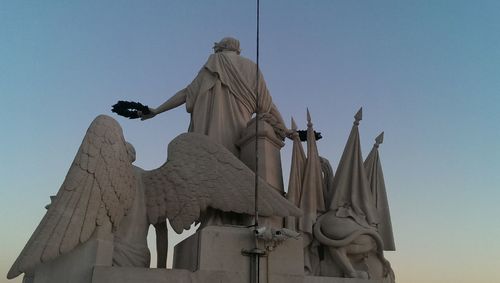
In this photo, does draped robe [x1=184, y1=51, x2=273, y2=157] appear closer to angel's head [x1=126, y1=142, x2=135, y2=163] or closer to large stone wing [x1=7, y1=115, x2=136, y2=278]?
angel's head [x1=126, y1=142, x2=135, y2=163]

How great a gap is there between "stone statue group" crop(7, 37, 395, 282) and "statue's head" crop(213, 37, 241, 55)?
0.07 ft

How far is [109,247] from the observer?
682 centimetres

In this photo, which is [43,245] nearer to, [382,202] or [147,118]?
[147,118]

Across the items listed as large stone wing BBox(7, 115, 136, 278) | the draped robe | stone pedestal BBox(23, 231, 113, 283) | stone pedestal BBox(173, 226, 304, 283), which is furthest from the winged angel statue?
the draped robe

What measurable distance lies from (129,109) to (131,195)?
321 centimetres

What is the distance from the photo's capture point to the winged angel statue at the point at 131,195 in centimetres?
648

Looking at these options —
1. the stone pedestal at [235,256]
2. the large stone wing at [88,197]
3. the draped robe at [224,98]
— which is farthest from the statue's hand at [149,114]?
the stone pedestal at [235,256]

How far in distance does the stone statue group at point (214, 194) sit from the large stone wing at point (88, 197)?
0.05 ft

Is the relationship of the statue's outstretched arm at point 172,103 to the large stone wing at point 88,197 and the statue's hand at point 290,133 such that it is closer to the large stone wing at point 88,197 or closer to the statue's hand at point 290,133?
the statue's hand at point 290,133

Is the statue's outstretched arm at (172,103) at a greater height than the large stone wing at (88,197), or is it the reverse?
the statue's outstretched arm at (172,103)

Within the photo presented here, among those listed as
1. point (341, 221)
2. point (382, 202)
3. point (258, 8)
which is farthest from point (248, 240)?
point (258, 8)

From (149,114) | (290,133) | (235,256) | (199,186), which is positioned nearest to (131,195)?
(199,186)

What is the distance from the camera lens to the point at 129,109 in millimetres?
10242

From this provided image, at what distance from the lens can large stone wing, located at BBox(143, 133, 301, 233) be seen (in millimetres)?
7719
